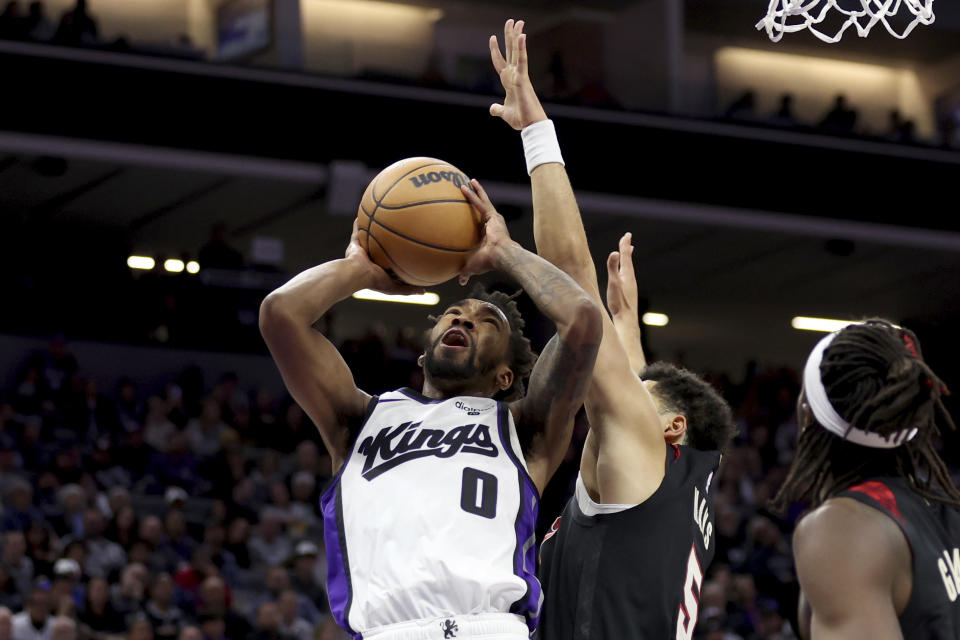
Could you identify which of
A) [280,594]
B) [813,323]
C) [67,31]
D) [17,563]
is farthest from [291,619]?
[813,323]

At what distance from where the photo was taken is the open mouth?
A: 3.95m

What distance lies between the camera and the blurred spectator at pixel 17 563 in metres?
10.4

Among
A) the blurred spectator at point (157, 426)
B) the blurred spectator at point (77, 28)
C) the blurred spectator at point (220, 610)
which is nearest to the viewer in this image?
the blurred spectator at point (220, 610)

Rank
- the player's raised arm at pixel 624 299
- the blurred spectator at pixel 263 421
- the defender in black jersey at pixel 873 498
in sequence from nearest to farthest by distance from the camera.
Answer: the defender in black jersey at pixel 873 498, the player's raised arm at pixel 624 299, the blurred spectator at pixel 263 421

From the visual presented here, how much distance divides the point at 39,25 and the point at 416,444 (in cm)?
1168

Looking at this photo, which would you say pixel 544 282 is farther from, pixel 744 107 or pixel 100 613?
pixel 744 107

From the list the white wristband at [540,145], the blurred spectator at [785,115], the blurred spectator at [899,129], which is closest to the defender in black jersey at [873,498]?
the white wristband at [540,145]

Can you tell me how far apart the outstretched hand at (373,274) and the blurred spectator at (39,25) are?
1082 cm

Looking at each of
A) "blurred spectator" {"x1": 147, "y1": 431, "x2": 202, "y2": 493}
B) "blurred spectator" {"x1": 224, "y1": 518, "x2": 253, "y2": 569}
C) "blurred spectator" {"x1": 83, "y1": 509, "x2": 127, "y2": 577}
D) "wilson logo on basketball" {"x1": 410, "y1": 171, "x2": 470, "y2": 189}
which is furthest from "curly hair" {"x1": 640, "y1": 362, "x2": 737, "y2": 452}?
"blurred spectator" {"x1": 147, "y1": 431, "x2": 202, "y2": 493}

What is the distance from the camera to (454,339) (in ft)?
13.0

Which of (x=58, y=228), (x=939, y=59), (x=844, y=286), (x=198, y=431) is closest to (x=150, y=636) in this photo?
(x=198, y=431)

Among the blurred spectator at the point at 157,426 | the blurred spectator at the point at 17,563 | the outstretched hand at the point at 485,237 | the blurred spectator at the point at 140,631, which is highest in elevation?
the outstretched hand at the point at 485,237

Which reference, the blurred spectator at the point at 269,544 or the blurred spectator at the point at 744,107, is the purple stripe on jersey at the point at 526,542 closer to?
the blurred spectator at the point at 269,544

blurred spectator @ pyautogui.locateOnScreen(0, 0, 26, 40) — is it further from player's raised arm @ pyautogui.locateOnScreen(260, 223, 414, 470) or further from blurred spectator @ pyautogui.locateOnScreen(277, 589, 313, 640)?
player's raised arm @ pyautogui.locateOnScreen(260, 223, 414, 470)
